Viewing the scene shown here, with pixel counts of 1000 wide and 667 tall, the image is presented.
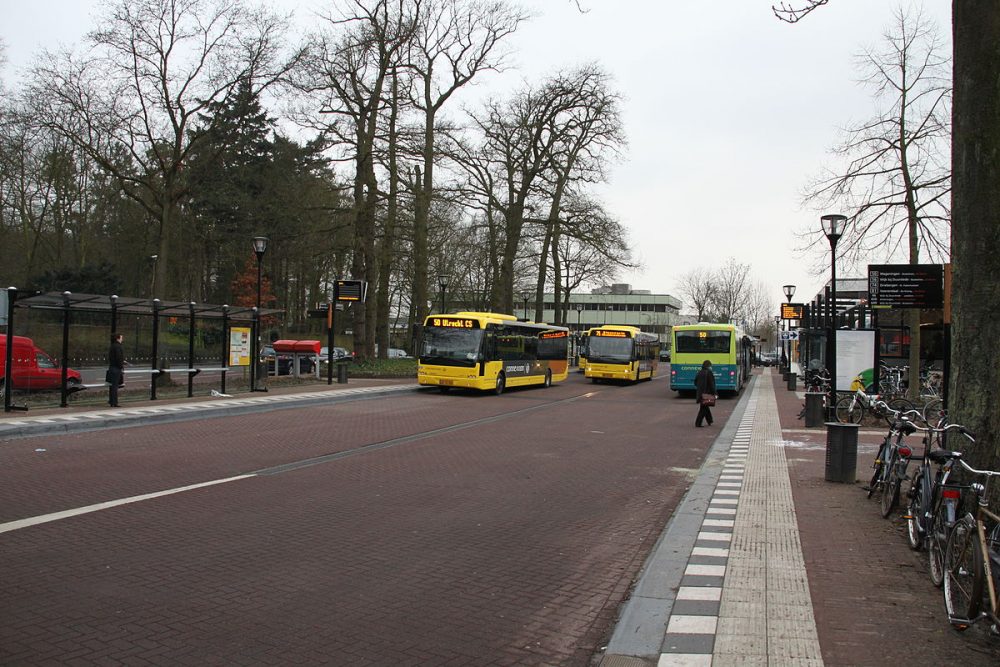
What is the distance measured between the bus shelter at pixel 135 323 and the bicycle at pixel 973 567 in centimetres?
1620

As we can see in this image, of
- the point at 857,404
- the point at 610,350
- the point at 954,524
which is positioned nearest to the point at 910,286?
the point at 857,404

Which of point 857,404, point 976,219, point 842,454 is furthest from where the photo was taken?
point 857,404

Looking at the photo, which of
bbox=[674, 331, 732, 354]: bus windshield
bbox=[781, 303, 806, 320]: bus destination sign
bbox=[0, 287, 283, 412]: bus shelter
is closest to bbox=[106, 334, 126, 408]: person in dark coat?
bbox=[0, 287, 283, 412]: bus shelter

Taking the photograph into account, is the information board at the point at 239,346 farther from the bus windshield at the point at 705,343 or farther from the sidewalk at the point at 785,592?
the bus windshield at the point at 705,343

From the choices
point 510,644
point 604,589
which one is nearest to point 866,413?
point 604,589

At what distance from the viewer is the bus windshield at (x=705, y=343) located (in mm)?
30125

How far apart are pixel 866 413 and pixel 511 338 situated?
44.2ft

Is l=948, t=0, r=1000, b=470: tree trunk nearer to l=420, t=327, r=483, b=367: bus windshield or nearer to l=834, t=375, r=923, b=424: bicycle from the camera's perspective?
l=834, t=375, r=923, b=424: bicycle

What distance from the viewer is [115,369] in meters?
18.2

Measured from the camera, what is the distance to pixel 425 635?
465cm

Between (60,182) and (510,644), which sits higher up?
(60,182)

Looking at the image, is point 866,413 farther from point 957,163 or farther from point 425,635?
point 425,635

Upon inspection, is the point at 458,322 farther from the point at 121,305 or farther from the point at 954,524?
the point at 954,524

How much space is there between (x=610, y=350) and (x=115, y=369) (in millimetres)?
24140
